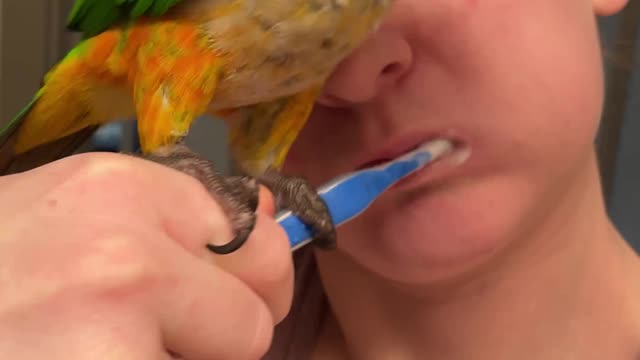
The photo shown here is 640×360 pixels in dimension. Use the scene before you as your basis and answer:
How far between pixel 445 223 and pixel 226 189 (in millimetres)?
199

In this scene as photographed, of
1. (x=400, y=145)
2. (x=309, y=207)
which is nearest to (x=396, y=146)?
(x=400, y=145)

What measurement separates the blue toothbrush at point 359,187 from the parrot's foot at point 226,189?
32 millimetres

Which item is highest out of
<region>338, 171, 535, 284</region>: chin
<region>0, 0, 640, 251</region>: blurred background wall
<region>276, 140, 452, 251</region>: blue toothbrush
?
<region>276, 140, 452, 251</region>: blue toothbrush

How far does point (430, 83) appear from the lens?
1.72 ft

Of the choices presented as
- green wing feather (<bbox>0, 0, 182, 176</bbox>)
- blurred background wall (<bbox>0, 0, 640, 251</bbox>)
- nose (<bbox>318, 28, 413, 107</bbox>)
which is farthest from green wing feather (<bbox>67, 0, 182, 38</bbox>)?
blurred background wall (<bbox>0, 0, 640, 251</bbox>)

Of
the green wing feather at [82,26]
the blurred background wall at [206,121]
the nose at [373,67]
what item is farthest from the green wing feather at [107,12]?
the blurred background wall at [206,121]

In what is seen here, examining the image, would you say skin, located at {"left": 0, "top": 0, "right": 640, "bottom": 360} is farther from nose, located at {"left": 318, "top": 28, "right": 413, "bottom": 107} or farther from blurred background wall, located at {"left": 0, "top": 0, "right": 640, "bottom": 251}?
blurred background wall, located at {"left": 0, "top": 0, "right": 640, "bottom": 251}

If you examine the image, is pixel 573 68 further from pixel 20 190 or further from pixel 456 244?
pixel 20 190

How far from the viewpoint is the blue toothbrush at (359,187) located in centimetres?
45

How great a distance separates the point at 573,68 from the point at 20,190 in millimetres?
388

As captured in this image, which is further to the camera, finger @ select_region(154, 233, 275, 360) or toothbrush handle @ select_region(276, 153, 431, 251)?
toothbrush handle @ select_region(276, 153, 431, 251)

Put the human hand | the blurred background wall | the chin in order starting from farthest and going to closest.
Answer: the blurred background wall < the chin < the human hand

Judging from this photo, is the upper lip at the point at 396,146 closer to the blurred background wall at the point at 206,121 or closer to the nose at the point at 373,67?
the nose at the point at 373,67

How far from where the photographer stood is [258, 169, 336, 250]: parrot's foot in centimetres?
45
